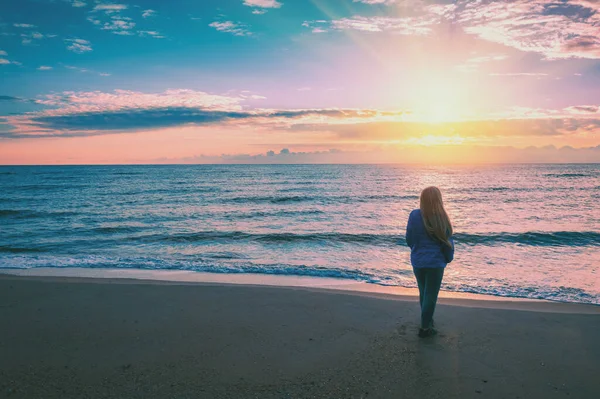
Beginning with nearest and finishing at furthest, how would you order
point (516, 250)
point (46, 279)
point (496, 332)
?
1. point (496, 332)
2. point (46, 279)
3. point (516, 250)

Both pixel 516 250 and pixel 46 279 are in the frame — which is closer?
pixel 46 279

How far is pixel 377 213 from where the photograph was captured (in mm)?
23719

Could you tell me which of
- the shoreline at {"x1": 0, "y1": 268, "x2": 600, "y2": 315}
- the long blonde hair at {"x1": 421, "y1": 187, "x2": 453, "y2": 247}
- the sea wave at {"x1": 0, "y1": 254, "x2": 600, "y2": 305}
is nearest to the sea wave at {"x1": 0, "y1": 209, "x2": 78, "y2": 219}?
the sea wave at {"x1": 0, "y1": 254, "x2": 600, "y2": 305}

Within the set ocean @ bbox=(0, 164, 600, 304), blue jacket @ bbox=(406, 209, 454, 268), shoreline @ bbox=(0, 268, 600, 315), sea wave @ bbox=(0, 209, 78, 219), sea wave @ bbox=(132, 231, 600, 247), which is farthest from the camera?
sea wave @ bbox=(0, 209, 78, 219)

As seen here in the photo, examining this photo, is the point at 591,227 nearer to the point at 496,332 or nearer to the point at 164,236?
the point at 496,332

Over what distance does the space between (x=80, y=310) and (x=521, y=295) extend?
9348 millimetres

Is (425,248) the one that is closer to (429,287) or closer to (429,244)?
(429,244)

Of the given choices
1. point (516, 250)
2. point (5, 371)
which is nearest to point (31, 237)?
point (5, 371)

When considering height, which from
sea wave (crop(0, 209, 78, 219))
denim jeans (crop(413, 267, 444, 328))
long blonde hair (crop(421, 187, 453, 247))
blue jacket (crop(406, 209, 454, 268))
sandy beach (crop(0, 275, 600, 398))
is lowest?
sandy beach (crop(0, 275, 600, 398))

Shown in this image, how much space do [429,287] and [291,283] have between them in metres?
4.81

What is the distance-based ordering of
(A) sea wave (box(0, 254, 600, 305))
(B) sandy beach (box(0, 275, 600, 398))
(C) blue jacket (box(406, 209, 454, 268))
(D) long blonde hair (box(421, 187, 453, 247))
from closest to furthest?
1. (B) sandy beach (box(0, 275, 600, 398))
2. (D) long blonde hair (box(421, 187, 453, 247))
3. (C) blue jacket (box(406, 209, 454, 268))
4. (A) sea wave (box(0, 254, 600, 305))

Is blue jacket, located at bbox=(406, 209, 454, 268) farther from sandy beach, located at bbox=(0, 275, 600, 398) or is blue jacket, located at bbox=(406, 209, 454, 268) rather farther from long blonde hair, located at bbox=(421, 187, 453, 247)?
sandy beach, located at bbox=(0, 275, 600, 398)

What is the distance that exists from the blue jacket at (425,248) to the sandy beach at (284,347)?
1.22 m

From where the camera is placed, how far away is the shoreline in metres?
7.54
